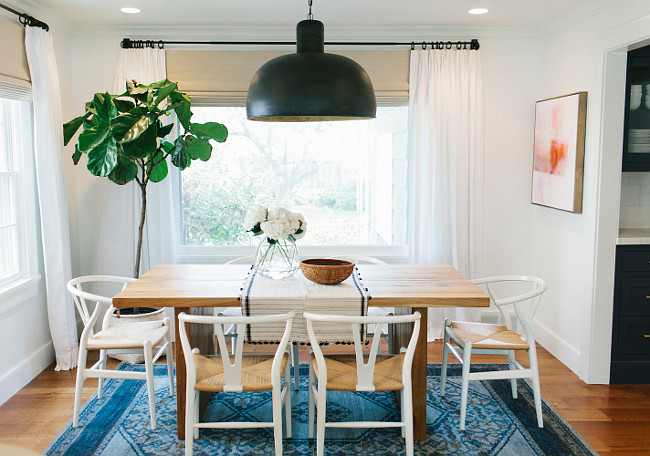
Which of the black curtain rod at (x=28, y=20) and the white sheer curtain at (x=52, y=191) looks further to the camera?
the white sheer curtain at (x=52, y=191)

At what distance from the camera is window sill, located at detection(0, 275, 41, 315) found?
3.69 m

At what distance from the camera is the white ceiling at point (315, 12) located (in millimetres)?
3953

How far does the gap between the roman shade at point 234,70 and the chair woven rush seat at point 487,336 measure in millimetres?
2045

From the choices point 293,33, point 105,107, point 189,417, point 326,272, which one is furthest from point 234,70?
point 189,417

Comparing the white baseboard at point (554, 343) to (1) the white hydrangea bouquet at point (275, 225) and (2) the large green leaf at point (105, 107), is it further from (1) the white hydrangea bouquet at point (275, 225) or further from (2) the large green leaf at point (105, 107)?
(2) the large green leaf at point (105, 107)

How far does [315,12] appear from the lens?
420 centimetres

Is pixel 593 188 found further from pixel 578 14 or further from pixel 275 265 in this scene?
pixel 275 265

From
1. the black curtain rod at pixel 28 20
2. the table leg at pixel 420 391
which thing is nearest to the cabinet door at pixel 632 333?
the table leg at pixel 420 391

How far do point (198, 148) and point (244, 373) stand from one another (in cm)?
193

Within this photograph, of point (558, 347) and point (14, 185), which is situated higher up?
point (14, 185)

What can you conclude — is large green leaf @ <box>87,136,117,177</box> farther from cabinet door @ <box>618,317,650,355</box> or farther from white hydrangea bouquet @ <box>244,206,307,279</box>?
cabinet door @ <box>618,317,650,355</box>

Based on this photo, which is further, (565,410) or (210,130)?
(210,130)

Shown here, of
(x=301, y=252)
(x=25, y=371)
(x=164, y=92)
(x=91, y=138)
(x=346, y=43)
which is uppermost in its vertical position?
(x=346, y=43)

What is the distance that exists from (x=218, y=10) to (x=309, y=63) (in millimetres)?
1888
